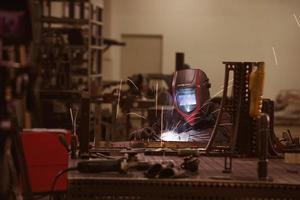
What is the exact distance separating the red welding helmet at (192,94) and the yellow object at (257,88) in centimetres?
81

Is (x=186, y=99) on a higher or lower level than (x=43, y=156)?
higher

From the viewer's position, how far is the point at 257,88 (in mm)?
2072

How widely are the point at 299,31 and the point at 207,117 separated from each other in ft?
23.1

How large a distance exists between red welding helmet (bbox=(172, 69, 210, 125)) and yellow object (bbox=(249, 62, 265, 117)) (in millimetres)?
807

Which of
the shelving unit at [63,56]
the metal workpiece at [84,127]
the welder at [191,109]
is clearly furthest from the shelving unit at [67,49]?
the metal workpiece at [84,127]

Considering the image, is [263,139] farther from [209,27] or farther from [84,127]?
[209,27]

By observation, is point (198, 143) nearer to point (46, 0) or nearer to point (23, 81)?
point (23, 81)

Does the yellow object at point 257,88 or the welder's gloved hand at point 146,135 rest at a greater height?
the yellow object at point 257,88

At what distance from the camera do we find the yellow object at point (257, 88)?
2.06 meters

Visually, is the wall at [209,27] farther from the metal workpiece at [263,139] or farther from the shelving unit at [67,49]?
the metal workpiece at [263,139]

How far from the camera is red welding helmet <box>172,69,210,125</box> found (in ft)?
9.57

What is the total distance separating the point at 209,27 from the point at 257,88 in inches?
320

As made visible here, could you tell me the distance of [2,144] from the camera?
142 centimetres

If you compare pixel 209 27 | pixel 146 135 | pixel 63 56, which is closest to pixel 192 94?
pixel 146 135
